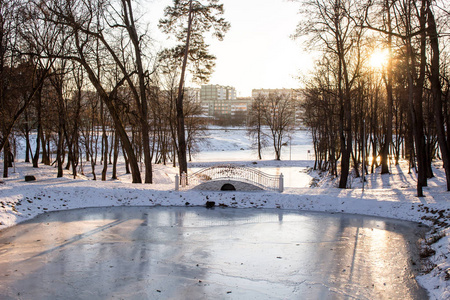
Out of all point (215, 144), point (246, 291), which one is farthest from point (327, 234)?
point (215, 144)

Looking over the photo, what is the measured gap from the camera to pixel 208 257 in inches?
347

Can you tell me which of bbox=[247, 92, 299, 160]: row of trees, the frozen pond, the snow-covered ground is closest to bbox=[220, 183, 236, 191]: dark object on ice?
the snow-covered ground

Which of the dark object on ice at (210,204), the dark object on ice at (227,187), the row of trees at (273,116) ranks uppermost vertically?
the row of trees at (273,116)

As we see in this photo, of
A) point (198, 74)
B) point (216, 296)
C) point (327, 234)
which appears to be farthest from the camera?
point (198, 74)

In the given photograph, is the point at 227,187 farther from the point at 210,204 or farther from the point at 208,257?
the point at 208,257

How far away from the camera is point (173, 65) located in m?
23.2

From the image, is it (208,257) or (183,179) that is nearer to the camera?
(208,257)

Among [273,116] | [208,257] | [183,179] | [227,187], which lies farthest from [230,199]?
[273,116]

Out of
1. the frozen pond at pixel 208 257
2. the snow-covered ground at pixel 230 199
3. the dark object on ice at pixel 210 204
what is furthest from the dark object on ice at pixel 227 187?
the frozen pond at pixel 208 257

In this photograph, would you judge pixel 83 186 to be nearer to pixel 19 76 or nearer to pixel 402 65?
pixel 19 76

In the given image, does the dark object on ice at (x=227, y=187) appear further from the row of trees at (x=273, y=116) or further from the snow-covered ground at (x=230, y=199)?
the row of trees at (x=273, y=116)

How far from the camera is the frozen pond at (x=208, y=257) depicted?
677cm

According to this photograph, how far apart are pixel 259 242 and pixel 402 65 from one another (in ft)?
44.0

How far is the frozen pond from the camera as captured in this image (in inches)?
267
